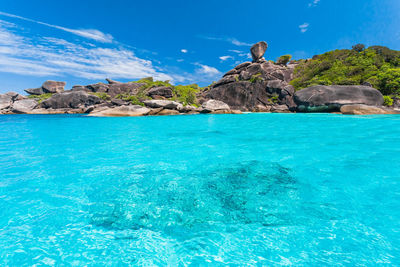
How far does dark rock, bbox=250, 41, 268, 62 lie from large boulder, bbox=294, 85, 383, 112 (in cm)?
2310

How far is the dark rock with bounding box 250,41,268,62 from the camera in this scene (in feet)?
141

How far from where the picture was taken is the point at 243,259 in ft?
6.15

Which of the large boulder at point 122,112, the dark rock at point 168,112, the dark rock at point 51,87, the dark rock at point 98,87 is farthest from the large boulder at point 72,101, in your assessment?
the dark rock at point 168,112

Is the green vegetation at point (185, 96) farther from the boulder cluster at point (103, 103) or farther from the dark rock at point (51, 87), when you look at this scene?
the dark rock at point (51, 87)

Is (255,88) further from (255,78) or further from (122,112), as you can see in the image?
(122,112)

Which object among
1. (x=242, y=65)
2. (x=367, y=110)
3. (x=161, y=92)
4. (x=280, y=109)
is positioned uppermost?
(x=242, y=65)

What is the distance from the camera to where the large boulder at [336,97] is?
20.5 meters

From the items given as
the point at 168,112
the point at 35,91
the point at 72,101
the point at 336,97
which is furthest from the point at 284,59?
the point at 35,91

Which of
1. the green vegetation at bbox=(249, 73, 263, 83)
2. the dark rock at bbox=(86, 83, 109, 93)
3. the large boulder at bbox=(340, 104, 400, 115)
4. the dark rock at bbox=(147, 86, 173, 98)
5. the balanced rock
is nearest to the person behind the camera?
the large boulder at bbox=(340, 104, 400, 115)

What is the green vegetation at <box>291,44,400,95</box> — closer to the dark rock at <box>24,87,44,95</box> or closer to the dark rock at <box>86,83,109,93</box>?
the dark rock at <box>86,83,109,93</box>

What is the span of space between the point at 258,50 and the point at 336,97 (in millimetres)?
27014

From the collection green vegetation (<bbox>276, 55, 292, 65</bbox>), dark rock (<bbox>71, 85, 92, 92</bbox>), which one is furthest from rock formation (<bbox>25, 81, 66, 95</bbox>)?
green vegetation (<bbox>276, 55, 292, 65</bbox>)

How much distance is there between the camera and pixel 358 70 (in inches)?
1173

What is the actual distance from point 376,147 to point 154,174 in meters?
7.23
